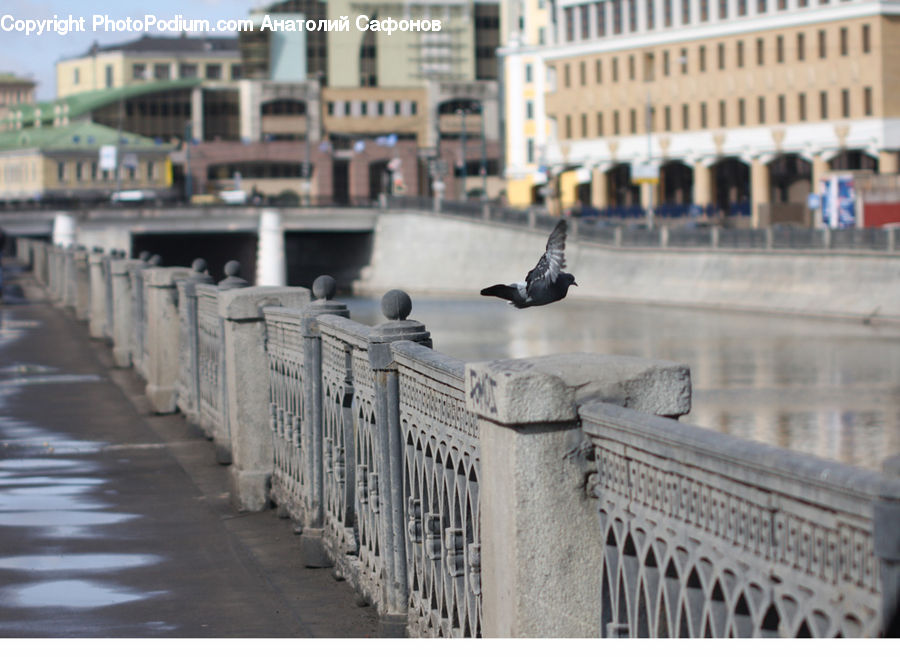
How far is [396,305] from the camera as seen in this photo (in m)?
8.09

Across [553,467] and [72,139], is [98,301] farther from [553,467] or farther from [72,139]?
[72,139]

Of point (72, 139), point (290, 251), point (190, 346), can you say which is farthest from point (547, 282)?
point (72, 139)

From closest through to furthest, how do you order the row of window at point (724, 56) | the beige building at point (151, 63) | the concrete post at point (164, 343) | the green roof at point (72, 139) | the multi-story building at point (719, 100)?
the concrete post at point (164, 343) → the multi-story building at point (719, 100) → the row of window at point (724, 56) → the green roof at point (72, 139) → the beige building at point (151, 63)

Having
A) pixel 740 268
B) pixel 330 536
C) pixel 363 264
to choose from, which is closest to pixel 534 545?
pixel 330 536

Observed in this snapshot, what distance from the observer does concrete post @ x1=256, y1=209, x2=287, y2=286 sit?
99062mm

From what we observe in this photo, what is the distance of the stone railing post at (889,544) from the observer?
10.8ft

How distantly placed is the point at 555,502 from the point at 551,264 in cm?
430

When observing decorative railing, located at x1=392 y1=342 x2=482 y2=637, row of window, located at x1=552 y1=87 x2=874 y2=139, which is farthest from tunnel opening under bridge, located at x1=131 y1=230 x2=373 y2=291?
decorative railing, located at x1=392 y1=342 x2=482 y2=637

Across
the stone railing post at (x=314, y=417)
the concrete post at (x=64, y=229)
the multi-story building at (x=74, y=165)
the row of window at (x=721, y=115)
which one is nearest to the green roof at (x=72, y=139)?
the multi-story building at (x=74, y=165)

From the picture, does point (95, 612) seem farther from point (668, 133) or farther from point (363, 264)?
point (363, 264)

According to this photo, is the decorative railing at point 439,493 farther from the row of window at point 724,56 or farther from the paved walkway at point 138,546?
the row of window at point 724,56

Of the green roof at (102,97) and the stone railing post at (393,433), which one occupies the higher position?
the green roof at (102,97)

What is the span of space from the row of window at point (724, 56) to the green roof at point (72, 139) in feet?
178

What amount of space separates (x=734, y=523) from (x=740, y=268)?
65.9 m
